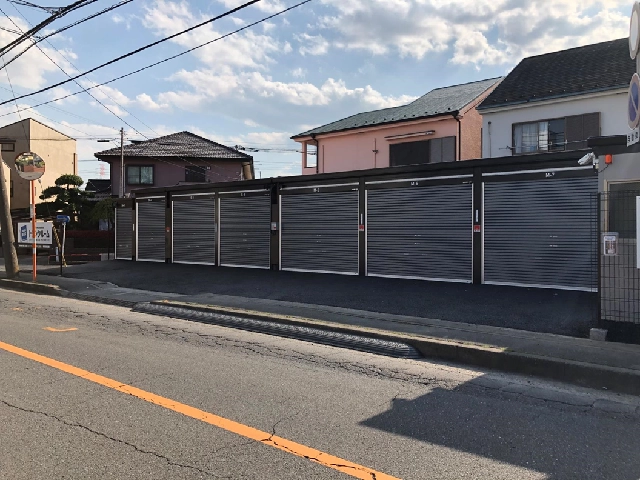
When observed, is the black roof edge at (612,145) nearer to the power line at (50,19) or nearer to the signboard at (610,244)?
the signboard at (610,244)

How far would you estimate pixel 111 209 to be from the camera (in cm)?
3191

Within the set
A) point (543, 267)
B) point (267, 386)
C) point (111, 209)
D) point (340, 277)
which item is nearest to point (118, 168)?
point (111, 209)

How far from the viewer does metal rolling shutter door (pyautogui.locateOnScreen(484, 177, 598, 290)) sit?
12156mm

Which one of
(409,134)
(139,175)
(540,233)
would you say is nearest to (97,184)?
(139,175)

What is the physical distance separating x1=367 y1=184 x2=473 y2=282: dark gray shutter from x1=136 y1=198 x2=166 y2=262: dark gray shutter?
1030cm

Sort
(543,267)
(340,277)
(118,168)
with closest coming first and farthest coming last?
(543,267) < (340,277) < (118,168)

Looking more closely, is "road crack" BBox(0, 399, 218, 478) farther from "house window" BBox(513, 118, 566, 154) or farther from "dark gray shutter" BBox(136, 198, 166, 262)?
"house window" BBox(513, 118, 566, 154)

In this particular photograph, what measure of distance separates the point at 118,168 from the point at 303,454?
39.6m

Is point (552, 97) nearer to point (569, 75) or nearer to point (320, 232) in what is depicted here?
point (569, 75)


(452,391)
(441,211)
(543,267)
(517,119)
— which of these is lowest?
(452,391)

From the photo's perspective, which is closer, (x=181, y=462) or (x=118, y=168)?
(x=181, y=462)

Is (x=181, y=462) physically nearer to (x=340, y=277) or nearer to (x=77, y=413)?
(x=77, y=413)

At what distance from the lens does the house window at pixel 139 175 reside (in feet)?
130

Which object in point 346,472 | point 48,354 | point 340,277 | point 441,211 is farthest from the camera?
point 340,277
